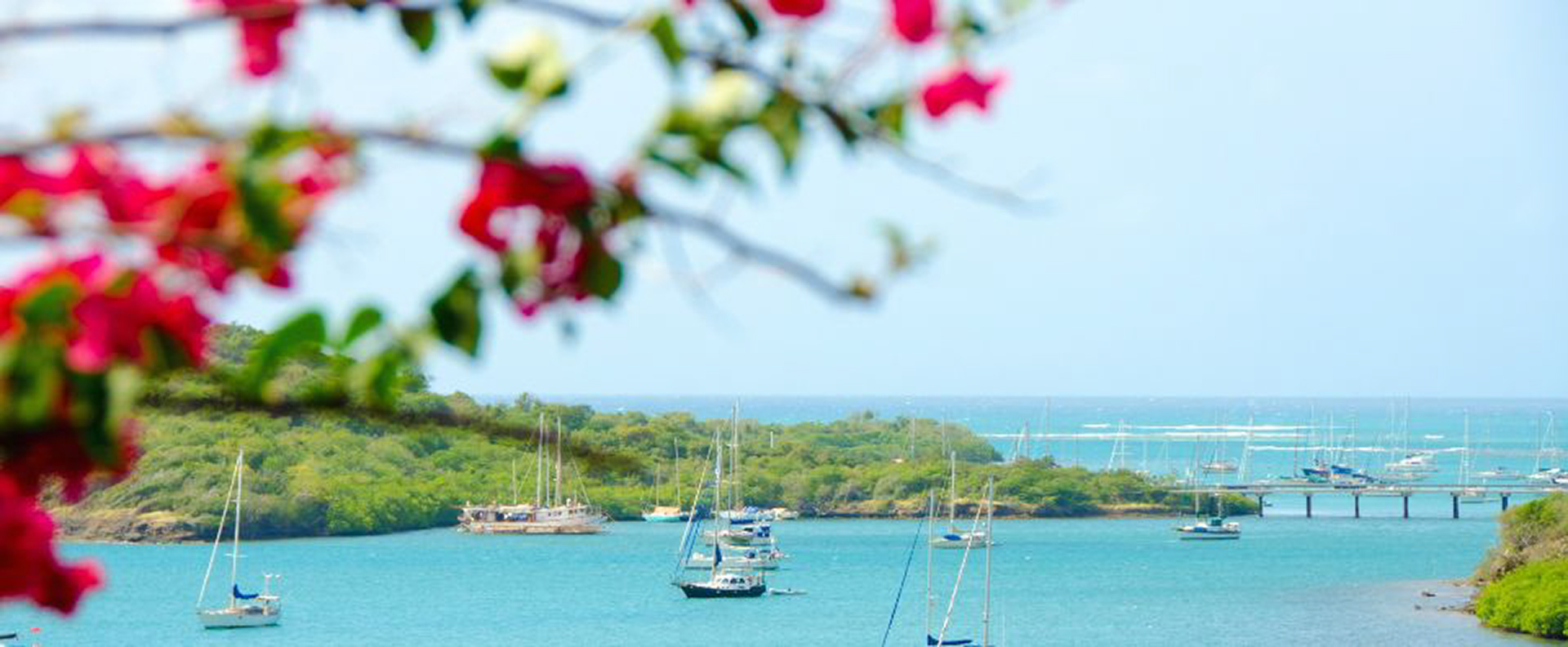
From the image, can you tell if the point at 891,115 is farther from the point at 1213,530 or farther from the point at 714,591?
the point at 1213,530

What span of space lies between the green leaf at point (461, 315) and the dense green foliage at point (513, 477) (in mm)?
38280

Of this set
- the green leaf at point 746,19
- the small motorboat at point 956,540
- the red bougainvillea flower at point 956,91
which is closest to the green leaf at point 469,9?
the green leaf at point 746,19

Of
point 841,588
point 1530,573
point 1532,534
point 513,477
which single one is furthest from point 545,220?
point 513,477

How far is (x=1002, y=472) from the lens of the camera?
58.1 m

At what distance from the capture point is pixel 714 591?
1441 inches

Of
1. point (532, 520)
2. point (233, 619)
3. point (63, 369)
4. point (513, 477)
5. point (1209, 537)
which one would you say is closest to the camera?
point (63, 369)

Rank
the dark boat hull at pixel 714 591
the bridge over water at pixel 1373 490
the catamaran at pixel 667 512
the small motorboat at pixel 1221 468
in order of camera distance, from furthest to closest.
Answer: the small motorboat at pixel 1221 468 → the catamaran at pixel 667 512 → the bridge over water at pixel 1373 490 → the dark boat hull at pixel 714 591

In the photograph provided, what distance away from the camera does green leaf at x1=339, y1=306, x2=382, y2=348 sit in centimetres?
115

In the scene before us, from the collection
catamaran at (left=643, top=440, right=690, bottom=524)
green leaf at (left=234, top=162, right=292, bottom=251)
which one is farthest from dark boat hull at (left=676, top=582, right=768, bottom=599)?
green leaf at (left=234, top=162, right=292, bottom=251)

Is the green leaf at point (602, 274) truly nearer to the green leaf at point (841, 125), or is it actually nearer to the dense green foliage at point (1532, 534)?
the green leaf at point (841, 125)

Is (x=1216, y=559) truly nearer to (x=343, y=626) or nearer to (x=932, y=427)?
(x=343, y=626)

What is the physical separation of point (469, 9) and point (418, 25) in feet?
0.20

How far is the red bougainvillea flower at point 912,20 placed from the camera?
1193 mm

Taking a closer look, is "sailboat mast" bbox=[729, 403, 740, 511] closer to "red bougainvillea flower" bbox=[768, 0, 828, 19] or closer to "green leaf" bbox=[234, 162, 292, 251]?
"red bougainvillea flower" bbox=[768, 0, 828, 19]
